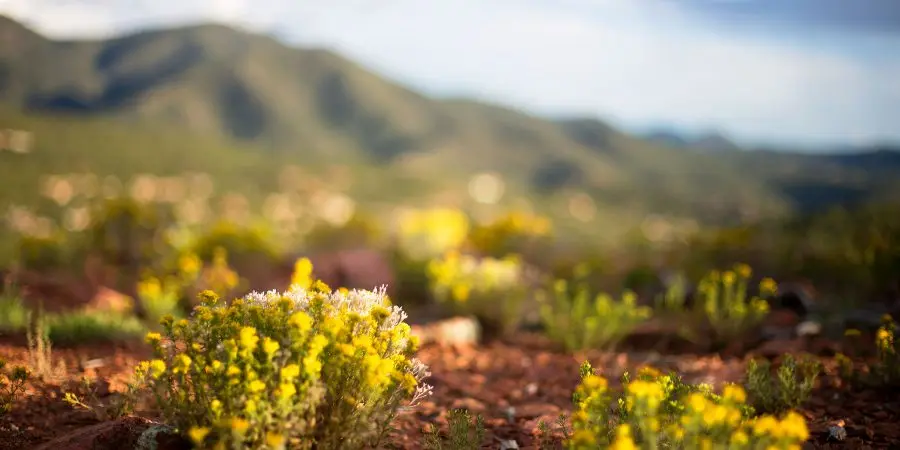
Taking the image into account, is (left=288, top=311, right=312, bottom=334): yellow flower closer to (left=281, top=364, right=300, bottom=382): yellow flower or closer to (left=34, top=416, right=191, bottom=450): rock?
(left=281, top=364, right=300, bottom=382): yellow flower

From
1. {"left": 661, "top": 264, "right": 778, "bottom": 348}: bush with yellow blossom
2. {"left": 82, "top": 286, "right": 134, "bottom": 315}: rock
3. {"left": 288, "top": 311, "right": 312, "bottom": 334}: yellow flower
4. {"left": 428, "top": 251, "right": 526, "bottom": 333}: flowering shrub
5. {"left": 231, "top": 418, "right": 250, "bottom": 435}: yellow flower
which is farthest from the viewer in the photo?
{"left": 82, "top": 286, "right": 134, "bottom": 315}: rock

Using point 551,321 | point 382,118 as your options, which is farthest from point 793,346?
point 382,118

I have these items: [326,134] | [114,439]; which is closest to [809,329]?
[114,439]

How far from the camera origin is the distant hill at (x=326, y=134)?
76.1m

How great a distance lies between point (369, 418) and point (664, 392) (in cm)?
138

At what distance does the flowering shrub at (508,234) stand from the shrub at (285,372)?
940cm

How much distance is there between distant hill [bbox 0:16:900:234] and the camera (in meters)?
76.1

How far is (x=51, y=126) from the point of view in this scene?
70750mm

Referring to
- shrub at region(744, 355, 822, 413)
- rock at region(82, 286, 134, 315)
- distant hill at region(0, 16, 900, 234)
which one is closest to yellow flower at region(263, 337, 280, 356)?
shrub at region(744, 355, 822, 413)

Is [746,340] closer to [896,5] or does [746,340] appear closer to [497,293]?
[497,293]

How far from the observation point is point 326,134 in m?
138

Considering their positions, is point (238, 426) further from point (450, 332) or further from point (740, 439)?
point (450, 332)

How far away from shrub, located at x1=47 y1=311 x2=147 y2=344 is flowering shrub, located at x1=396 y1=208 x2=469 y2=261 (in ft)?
16.2

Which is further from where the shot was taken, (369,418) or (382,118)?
(382,118)
